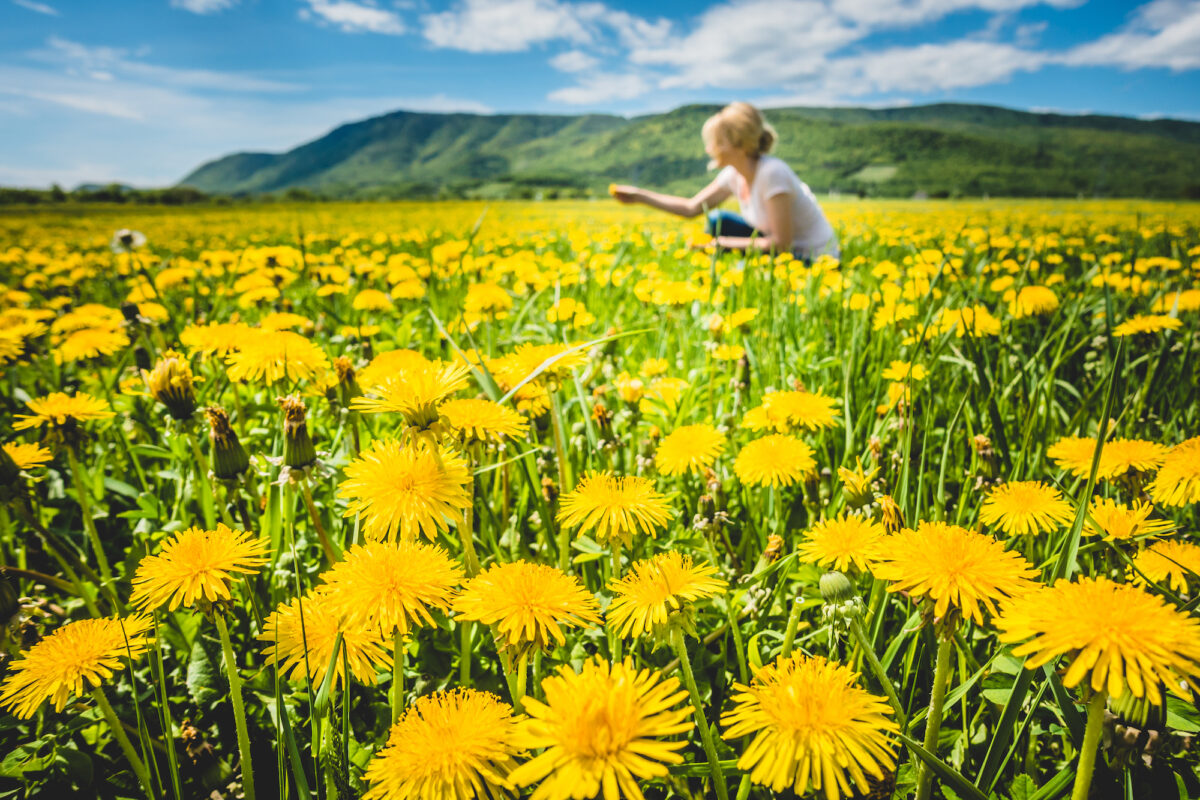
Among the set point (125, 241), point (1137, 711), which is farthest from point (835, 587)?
point (125, 241)

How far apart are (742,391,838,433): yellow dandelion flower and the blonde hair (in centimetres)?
554

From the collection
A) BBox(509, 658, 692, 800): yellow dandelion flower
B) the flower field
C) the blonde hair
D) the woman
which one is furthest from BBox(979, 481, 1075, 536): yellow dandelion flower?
the blonde hair

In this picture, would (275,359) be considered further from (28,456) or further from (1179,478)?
(1179,478)

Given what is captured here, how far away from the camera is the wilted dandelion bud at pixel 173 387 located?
4.48ft

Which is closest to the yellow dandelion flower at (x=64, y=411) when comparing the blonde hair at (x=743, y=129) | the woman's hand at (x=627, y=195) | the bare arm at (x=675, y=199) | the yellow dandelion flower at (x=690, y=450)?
the yellow dandelion flower at (x=690, y=450)

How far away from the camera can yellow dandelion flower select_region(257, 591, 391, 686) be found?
85 centimetres

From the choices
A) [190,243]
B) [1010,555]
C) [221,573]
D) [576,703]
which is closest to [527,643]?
[576,703]

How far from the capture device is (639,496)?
3.41ft

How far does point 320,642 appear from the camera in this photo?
0.88 m

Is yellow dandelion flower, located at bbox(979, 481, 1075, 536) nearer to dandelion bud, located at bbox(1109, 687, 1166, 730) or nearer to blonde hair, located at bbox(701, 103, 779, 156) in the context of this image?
dandelion bud, located at bbox(1109, 687, 1166, 730)

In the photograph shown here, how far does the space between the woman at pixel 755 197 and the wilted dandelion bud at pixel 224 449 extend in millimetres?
4357

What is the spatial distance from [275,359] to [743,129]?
6032 millimetres

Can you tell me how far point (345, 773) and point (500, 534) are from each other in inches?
30.5

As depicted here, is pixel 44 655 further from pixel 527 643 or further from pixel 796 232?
pixel 796 232
